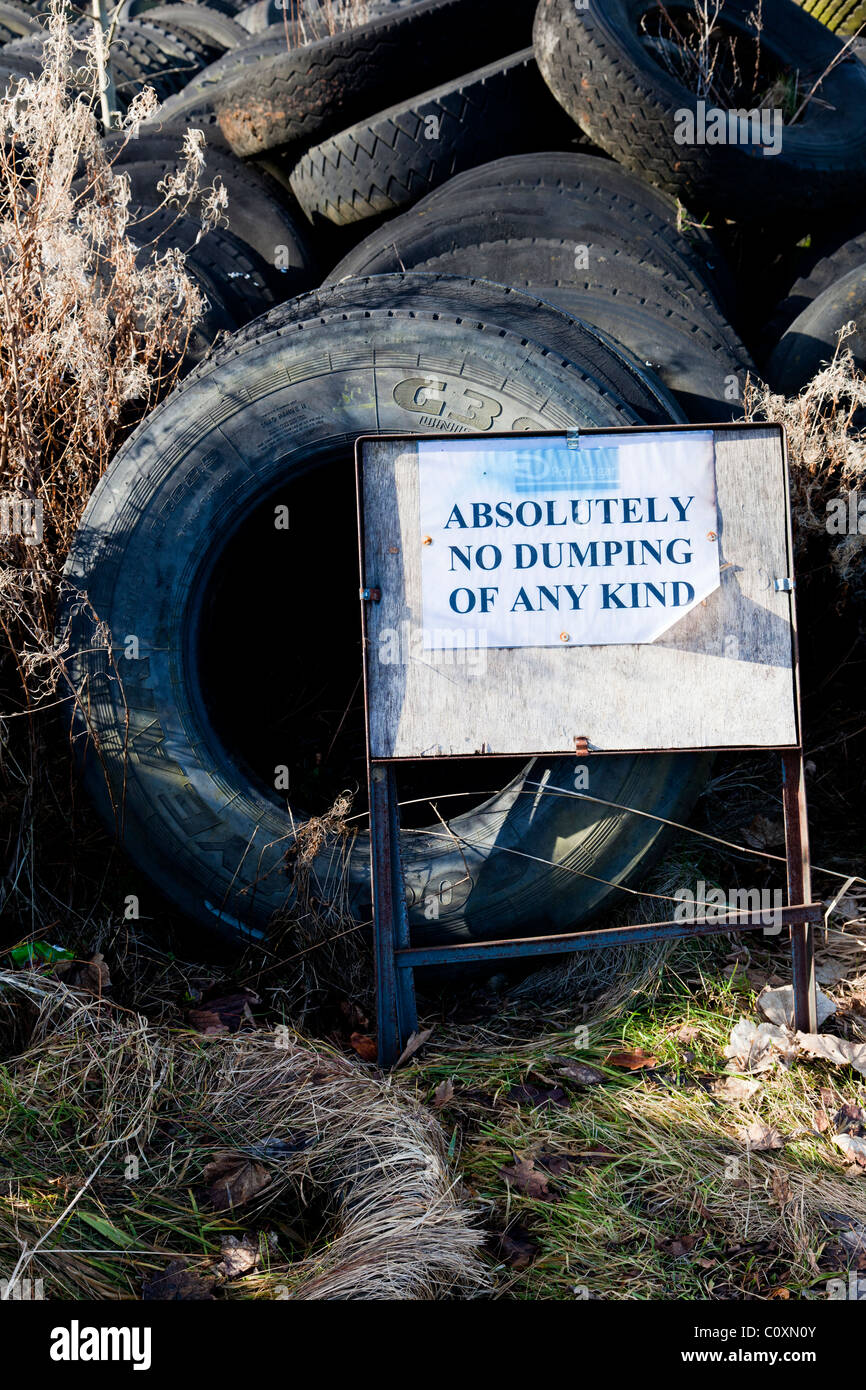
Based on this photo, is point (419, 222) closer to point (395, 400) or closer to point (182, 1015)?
point (395, 400)

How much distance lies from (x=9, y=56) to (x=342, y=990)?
5.30 m

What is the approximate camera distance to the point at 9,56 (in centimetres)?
592

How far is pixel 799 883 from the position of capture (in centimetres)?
288

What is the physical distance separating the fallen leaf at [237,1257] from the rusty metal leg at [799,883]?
1.43 metres

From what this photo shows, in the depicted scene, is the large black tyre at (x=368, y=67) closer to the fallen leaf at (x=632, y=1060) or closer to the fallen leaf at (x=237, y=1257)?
the fallen leaf at (x=632, y=1060)

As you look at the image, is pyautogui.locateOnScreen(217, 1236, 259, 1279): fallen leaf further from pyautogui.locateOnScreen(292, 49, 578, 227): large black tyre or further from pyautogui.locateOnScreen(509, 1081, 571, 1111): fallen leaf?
pyautogui.locateOnScreen(292, 49, 578, 227): large black tyre

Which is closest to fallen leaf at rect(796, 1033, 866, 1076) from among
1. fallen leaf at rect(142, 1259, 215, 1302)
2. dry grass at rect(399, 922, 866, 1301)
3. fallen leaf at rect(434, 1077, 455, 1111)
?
dry grass at rect(399, 922, 866, 1301)

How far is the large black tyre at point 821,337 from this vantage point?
13.1ft

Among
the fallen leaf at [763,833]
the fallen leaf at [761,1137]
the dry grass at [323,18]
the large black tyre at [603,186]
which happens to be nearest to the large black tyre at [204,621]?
the fallen leaf at [763,833]

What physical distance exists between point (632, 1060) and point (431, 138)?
3.63 metres

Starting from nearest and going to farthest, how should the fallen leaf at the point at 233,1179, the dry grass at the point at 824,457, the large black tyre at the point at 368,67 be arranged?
1. the fallen leaf at the point at 233,1179
2. the dry grass at the point at 824,457
3. the large black tyre at the point at 368,67

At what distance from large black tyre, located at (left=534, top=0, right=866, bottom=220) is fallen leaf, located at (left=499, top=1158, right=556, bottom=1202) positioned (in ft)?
11.3

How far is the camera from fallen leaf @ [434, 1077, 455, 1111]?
272cm
